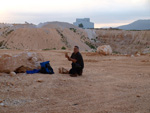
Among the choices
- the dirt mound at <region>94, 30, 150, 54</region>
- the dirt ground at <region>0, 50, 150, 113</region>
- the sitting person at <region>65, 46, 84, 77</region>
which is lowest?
the dirt ground at <region>0, 50, 150, 113</region>

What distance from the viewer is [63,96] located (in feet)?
16.4

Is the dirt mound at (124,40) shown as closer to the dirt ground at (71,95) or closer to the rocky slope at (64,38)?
the rocky slope at (64,38)

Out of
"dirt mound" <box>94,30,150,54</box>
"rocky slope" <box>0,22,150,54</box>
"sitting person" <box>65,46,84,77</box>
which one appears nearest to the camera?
"sitting person" <box>65,46,84,77</box>

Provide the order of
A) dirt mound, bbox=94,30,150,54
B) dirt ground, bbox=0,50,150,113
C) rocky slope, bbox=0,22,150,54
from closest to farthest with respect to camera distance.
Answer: dirt ground, bbox=0,50,150,113 → rocky slope, bbox=0,22,150,54 → dirt mound, bbox=94,30,150,54

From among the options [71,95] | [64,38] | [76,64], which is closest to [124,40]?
[64,38]

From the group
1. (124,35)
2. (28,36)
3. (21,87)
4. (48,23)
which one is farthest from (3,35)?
(21,87)

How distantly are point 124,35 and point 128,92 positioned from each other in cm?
3500

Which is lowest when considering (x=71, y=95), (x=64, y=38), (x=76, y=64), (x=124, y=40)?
(x=71, y=95)

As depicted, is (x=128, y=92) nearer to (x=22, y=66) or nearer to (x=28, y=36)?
(x=22, y=66)

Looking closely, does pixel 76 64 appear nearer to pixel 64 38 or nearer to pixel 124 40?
pixel 64 38

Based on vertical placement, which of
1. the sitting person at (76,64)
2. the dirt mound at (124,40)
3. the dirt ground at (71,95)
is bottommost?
the dirt ground at (71,95)

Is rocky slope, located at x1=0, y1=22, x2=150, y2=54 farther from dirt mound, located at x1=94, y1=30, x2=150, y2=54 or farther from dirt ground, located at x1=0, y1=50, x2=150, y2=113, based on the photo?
dirt ground, located at x1=0, y1=50, x2=150, y2=113

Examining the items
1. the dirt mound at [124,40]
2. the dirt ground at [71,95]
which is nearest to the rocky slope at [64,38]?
the dirt mound at [124,40]

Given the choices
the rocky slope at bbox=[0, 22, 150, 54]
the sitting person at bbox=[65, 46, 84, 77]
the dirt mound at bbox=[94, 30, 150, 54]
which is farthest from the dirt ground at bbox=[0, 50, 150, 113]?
the dirt mound at bbox=[94, 30, 150, 54]
